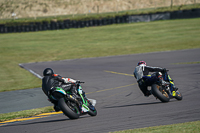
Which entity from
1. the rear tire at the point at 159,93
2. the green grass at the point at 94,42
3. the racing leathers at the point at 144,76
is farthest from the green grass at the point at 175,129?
the green grass at the point at 94,42

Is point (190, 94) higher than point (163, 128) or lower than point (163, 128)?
lower

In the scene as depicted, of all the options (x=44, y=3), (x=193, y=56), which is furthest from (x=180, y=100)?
(x=44, y=3)

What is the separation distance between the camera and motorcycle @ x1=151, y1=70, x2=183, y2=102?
35.6 feet

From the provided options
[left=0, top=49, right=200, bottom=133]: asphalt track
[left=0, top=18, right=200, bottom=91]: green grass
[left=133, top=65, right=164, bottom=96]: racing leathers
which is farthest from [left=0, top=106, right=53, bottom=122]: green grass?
[left=0, top=18, right=200, bottom=91]: green grass

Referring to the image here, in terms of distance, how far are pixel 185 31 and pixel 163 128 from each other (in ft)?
120

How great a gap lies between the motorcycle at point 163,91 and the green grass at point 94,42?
43.1ft

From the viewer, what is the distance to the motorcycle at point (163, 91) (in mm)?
10859

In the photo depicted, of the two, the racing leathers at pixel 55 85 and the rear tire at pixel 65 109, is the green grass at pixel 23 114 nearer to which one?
the racing leathers at pixel 55 85

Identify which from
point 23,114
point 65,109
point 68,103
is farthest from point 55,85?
point 23,114

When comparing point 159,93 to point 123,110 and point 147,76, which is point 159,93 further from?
point 123,110

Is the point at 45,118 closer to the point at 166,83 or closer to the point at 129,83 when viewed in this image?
the point at 166,83

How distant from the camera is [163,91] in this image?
435 inches

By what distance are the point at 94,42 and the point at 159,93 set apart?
30.2 meters

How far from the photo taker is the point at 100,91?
15289 mm
